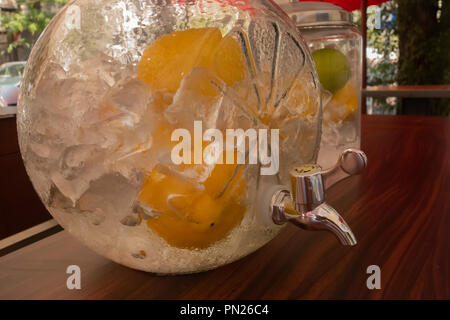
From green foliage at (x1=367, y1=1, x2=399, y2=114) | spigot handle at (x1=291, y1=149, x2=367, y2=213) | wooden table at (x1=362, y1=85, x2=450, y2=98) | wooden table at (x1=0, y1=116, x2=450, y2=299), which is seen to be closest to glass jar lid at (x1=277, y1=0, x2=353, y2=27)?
wooden table at (x1=0, y1=116, x2=450, y2=299)

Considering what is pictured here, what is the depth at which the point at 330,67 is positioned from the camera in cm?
60

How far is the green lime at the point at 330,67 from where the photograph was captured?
60cm

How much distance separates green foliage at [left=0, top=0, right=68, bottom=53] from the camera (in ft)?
10.2

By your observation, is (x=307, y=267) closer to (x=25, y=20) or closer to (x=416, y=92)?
(x=416, y=92)

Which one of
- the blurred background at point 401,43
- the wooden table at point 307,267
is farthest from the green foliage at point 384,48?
the wooden table at point 307,267

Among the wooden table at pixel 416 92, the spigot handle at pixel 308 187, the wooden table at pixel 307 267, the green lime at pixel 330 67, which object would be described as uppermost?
the green lime at pixel 330 67

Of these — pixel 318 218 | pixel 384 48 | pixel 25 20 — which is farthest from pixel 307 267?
pixel 384 48

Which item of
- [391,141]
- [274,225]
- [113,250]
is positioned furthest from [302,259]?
[391,141]

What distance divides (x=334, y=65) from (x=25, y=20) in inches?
129

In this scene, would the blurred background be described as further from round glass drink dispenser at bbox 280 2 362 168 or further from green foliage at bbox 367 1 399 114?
round glass drink dispenser at bbox 280 2 362 168

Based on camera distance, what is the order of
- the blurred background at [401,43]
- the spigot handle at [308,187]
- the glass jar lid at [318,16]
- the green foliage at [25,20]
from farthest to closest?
the blurred background at [401,43]
the green foliage at [25,20]
the glass jar lid at [318,16]
the spigot handle at [308,187]

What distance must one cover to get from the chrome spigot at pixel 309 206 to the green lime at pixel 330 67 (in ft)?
0.99

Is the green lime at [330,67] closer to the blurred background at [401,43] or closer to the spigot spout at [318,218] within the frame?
the spigot spout at [318,218]

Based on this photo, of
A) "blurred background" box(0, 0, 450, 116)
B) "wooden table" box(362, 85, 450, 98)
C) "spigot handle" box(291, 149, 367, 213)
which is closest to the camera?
"spigot handle" box(291, 149, 367, 213)
